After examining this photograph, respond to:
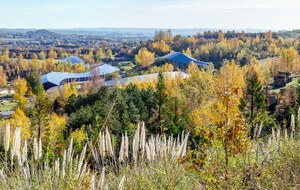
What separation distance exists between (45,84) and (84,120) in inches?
1604

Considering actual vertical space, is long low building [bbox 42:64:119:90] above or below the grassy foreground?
below

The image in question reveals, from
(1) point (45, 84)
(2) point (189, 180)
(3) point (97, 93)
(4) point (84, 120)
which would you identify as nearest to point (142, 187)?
(2) point (189, 180)

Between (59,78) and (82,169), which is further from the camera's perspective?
(59,78)

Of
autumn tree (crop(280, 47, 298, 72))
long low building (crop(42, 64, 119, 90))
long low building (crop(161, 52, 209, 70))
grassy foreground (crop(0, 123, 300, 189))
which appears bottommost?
long low building (crop(42, 64, 119, 90))

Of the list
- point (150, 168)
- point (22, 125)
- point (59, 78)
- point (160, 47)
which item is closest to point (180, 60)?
point (160, 47)

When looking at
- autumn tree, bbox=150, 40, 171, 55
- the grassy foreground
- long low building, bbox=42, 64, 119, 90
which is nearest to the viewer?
the grassy foreground

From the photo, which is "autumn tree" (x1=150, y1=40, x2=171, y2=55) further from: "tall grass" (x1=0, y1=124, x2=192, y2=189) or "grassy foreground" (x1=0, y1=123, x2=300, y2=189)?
"tall grass" (x1=0, y1=124, x2=192, y2=189)

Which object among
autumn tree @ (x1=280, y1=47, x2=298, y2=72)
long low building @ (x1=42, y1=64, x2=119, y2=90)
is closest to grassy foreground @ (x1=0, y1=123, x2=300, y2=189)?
autumn tree @ (x1=280, y1=47, x2=298, y2=72)

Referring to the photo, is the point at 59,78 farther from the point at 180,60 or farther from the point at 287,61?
the point at 287,61

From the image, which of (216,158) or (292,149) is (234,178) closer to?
(216,158)

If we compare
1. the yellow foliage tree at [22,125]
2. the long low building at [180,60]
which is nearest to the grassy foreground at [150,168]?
the yellow foliage tree at [22,125]

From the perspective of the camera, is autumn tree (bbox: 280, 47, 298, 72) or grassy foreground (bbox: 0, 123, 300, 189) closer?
grassy foreground (bbox: 0, 123, 300, 189)

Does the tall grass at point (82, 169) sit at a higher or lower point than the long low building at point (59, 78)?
higher

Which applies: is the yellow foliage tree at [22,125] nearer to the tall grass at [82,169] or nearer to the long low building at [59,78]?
the tall grass at [82,169]
